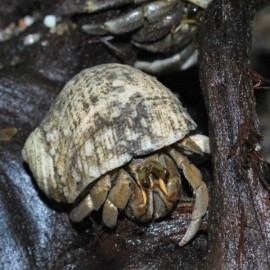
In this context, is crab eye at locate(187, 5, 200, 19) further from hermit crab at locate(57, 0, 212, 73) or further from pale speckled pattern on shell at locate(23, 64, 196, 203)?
pale speckled pattern on shell at locate(23, 64, 196, 203)

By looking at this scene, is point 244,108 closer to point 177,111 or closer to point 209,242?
point 177,111

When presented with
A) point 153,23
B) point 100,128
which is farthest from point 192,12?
point 100,128

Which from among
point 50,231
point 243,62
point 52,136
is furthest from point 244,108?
point 50,231

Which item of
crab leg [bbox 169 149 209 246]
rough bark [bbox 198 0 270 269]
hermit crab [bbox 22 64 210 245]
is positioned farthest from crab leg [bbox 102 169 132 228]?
rough bark [bbox 198 0 270 269]

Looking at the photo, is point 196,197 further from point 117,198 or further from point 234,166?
point 117,198

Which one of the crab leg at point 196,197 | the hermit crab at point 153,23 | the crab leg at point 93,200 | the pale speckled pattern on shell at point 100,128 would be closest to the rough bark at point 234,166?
the crab leg at point 196,197

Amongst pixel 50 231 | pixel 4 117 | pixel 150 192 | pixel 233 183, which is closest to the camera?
pixel 233 183
